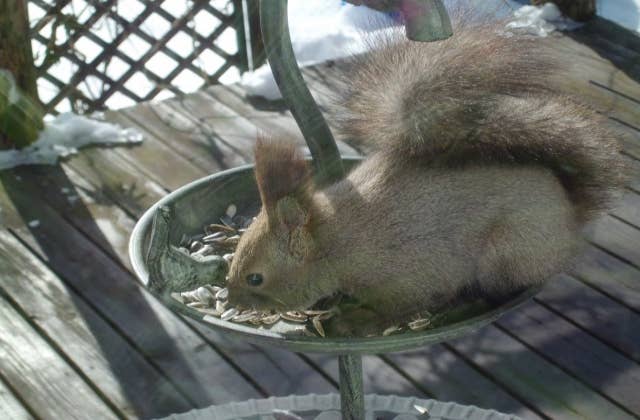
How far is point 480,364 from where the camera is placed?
211 centimetres

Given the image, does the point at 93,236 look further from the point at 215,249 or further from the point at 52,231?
the point at 215,249

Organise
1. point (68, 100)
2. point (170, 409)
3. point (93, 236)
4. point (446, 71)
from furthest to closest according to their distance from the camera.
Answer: point (68, 100), point (93, 236), point (170, 409), point (446, 71)

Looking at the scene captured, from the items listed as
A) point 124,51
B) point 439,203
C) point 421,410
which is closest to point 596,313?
point 421,410

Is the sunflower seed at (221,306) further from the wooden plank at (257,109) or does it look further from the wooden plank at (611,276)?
the wooden plank at (257,109)

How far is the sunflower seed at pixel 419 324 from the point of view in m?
1.23

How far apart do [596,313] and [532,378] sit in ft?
0.96

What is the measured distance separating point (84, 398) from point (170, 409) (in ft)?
Answer: 0.66

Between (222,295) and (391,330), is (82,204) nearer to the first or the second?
(222,295)

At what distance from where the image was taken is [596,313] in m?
2.24

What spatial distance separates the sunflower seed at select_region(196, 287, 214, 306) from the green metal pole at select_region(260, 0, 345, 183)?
0.74ft

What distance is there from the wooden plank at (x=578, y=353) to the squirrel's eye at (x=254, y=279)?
1023mm

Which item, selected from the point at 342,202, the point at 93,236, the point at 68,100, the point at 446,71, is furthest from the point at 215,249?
the point at 68,100

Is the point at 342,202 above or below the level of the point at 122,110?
above

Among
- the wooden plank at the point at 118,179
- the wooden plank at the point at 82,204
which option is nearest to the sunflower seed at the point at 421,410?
the wooden plank at the point at 82,204
